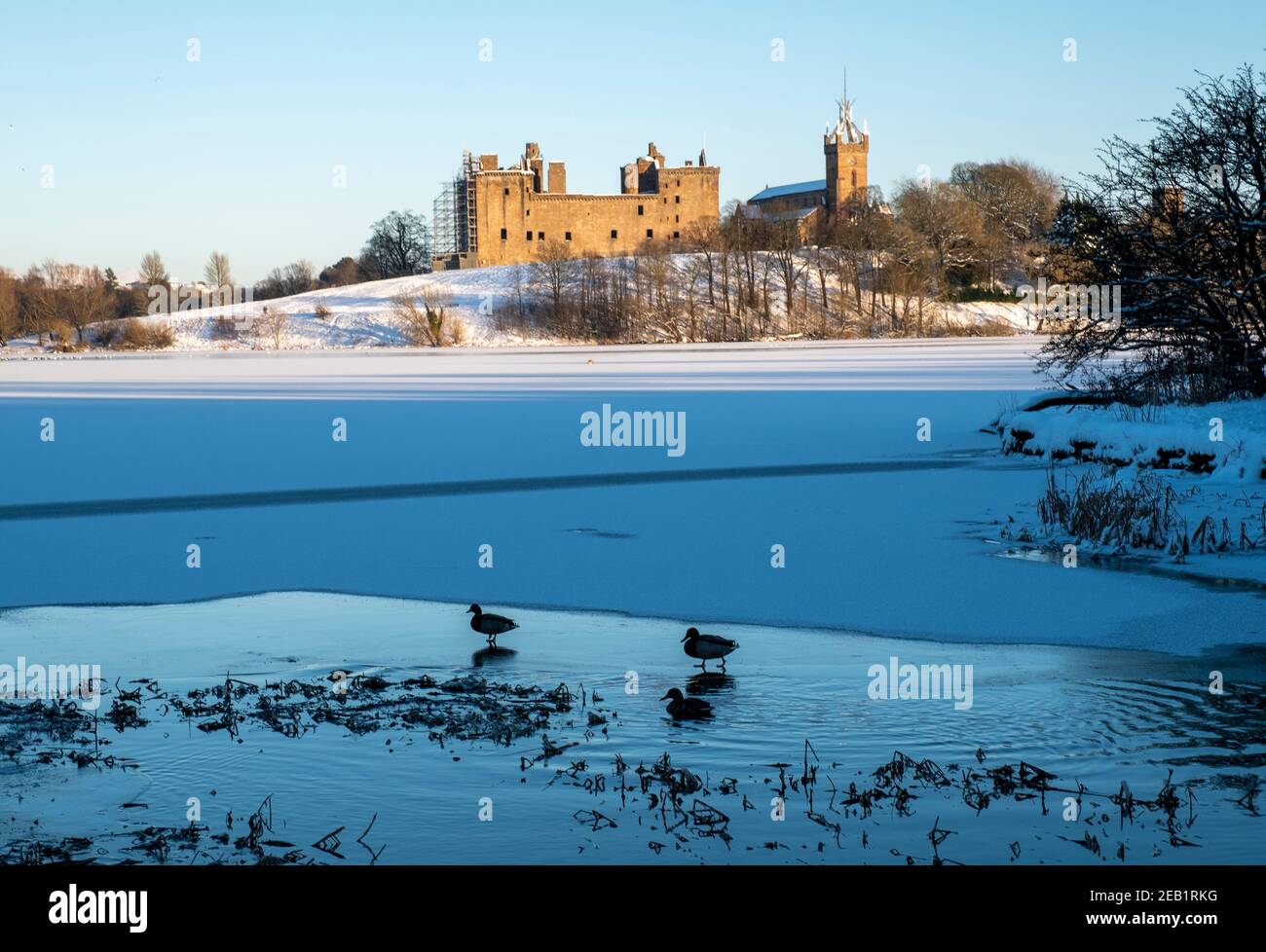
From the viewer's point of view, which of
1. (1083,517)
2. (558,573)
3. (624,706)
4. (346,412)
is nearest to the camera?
(624,706)

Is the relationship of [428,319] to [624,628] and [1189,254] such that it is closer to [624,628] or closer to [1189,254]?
[1189,254]

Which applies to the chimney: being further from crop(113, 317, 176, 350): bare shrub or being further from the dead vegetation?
the dead vegetation

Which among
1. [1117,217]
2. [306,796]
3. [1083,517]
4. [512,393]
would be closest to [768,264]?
[512,393]

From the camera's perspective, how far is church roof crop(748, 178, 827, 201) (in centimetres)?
14411

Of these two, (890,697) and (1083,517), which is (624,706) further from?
(1083,517)

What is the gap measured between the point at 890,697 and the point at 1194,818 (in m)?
1.93

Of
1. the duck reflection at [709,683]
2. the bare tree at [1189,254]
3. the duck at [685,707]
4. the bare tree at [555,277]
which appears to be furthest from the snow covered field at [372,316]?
the duck at [685,707]

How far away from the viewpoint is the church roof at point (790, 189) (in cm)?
14411

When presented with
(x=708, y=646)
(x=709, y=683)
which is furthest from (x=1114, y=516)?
(x=709, y=683)

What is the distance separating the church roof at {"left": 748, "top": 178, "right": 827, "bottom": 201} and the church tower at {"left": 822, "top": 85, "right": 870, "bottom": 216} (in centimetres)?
610

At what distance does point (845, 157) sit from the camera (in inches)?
5192

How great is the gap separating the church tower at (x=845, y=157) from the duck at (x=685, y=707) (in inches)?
5047

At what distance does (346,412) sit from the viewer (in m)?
27.3

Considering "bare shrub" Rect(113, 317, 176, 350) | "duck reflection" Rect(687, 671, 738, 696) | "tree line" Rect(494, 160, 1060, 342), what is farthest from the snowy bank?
"bare shrub" Rect(113, 317, 176, 350)
